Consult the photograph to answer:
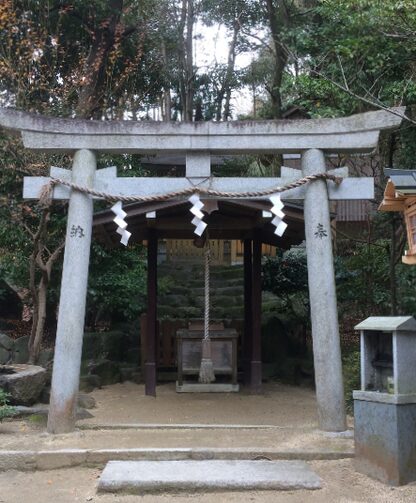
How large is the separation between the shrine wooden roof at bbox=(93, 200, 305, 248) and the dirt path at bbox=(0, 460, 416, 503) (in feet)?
12.4

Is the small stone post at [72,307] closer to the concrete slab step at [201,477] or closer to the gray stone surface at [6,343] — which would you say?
the concrete slab step at [201,477]

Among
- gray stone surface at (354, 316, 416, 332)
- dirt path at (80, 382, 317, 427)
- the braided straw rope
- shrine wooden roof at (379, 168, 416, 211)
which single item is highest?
the braided straw rope

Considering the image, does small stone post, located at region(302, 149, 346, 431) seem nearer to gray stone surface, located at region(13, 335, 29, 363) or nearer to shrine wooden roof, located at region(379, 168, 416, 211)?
shrine wooden roof, located at region(379, 168, 416, 211)

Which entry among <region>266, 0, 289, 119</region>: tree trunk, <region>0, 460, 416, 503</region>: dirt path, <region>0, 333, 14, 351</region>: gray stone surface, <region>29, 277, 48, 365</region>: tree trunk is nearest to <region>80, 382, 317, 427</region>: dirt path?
<region>29, 277, 48, 365</region>: tree trunk

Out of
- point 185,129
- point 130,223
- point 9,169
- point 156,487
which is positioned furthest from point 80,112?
point 156,487

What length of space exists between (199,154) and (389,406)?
12.1ft

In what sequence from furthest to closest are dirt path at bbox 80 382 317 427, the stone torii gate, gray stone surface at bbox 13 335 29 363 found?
1. gray stone surface at bbox 13 335 29 363
2. dirt path at bbox 80 382 317 427
3. the stone torii gate

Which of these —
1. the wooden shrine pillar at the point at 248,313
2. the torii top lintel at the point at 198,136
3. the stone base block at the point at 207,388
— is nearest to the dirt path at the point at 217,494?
the torii top lintel at the point at 198,136

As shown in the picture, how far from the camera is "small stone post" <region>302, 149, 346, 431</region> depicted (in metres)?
6.09

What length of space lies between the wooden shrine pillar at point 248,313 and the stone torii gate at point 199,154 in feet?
12.3

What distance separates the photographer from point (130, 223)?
9164 mm

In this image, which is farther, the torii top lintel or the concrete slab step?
the torii top lintel

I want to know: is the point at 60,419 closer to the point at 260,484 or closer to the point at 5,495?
the point at 5,495

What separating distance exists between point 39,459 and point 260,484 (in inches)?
87.4
